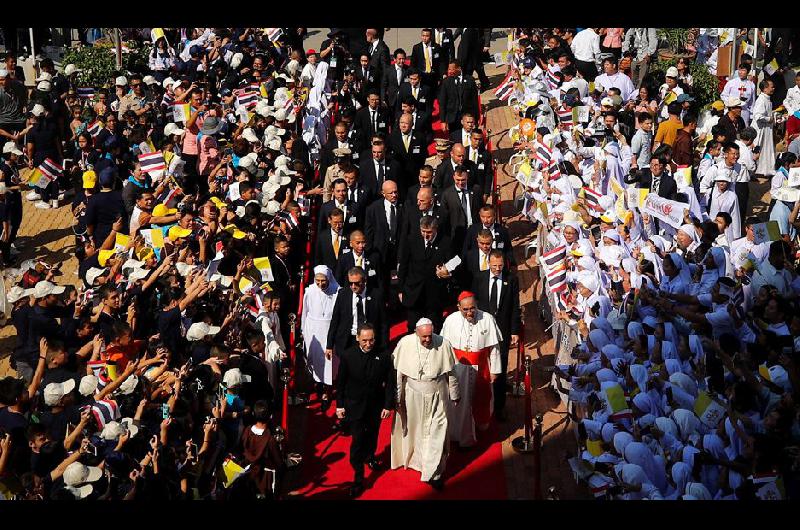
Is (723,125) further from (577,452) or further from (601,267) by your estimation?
(577,452)

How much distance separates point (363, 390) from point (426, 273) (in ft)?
8.48

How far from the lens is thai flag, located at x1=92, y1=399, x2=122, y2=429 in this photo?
10906 millimetres

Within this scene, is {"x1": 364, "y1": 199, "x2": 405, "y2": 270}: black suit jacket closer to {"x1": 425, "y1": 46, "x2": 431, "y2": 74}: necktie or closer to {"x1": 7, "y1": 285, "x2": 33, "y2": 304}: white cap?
{"x1": 7, "y1": 285, "x2": 33, "y2": 304}: white cap

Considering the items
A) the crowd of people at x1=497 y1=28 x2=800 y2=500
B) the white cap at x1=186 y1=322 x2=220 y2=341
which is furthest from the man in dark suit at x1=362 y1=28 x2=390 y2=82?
the white cap at x1=186 y1=322 x2=220 y2=341

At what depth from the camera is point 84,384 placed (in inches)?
457

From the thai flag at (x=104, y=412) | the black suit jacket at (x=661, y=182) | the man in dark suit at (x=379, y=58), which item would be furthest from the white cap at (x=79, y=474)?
the man in dark suit at (x=379, y=58)

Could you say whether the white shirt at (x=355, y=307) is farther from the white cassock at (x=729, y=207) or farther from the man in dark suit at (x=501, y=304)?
the white cassock at (x=729, y=207)

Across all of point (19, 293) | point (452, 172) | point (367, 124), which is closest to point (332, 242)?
point (452, 172)

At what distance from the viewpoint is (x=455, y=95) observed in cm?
2102

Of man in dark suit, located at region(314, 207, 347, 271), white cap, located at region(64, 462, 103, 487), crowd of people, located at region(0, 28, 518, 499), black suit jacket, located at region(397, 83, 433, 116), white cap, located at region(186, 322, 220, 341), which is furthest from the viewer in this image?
black suit jacket, located at region(397, 83, 433, 116)

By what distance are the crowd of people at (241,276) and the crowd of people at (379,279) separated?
1.4 inches

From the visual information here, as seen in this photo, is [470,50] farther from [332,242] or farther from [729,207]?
[332,242]

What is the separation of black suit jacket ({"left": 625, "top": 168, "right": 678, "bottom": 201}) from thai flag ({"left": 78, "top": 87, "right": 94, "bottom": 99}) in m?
9.52

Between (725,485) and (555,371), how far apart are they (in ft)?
13.4
